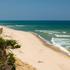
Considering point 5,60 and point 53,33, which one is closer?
point 5,60

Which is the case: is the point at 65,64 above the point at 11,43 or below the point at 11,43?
below

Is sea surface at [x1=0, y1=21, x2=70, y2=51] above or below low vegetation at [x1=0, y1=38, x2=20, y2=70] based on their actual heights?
below

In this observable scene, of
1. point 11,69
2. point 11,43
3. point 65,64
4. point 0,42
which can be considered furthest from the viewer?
point 65,64

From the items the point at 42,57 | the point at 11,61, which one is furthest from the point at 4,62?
the point at 42,57

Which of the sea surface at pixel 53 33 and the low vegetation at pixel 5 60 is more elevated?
the low vegetation at pixel 5 60

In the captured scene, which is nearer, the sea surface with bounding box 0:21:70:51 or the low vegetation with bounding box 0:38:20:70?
the low vegetation with bounding box 0:38:20:70

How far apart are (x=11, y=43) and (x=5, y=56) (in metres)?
2.65

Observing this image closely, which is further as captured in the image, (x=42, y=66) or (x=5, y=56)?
(x=42, y=66)

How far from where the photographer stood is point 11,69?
8.92 m

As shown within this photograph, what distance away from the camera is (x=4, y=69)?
894 centimetres

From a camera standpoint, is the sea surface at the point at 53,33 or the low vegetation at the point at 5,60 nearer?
the low vegetation at the point at 5,60

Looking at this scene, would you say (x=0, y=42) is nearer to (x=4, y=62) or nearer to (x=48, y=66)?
(x=4, y=62)

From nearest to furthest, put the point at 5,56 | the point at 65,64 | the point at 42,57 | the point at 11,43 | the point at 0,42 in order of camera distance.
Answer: the point at 5,56 → the point at 0,42 → the point at 11,43 → the point at 65,64 → the point at 42,57

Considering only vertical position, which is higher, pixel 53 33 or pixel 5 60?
pixel 5 60
